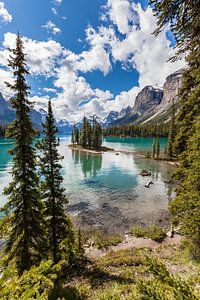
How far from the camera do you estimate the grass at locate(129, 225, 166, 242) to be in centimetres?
1748

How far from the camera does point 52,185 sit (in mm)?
13727

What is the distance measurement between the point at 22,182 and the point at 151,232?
14536mm

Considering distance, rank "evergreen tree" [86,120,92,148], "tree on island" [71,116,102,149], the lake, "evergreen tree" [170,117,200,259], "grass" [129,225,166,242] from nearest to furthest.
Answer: "evergreen tree" [170,117,200,259]
"grass" [129,225,166,242]
the lake
"tree on island" [71,116,102,149]
"evergreen tree" [86,120,92,148]

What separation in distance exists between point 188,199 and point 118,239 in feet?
31.1

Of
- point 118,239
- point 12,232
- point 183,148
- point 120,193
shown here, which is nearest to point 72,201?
point 120,193

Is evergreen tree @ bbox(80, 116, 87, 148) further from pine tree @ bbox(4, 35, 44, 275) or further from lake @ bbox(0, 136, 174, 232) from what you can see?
pine tree @ bbox(4, 35, 44, 275)

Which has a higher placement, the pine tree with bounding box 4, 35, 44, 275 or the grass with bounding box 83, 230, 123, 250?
the pine tree with bounding box 4, 35, 44, 275

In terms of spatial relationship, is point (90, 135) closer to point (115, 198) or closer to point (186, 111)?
point (115, 198)

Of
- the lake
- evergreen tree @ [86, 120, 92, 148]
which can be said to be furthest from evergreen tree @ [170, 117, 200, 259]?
evergreen tree @ [86, 120, 92, 148]

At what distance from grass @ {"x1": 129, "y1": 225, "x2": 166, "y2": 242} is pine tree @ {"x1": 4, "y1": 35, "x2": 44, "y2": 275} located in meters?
10.9

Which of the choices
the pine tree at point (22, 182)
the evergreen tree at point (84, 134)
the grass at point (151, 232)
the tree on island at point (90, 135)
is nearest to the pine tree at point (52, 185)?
the pine tree at point (22, 182)

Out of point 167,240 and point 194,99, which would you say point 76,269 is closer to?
point 167,240

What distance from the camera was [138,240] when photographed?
17344mm

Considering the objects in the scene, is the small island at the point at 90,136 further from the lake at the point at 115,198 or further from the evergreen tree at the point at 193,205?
the evergreen tree at the point at 193,205
